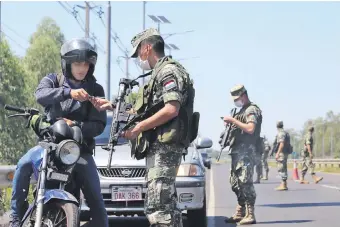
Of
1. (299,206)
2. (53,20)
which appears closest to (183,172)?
(299,206)

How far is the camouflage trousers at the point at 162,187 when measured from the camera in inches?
198

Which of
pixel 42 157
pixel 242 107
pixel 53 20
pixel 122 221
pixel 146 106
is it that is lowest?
pixel 122 221

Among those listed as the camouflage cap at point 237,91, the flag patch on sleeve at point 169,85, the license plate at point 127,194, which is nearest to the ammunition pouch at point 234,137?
the camouflage cap at point 237,91

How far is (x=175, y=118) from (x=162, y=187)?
20.2 inches

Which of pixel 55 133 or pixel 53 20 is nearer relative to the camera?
pixel 55 133

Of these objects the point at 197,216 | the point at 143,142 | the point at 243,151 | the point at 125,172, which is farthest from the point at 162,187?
the point at 243,151

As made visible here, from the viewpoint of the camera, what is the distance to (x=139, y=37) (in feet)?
17.0

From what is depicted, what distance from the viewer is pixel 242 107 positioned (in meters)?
9.84

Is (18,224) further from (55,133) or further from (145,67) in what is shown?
(145,67)

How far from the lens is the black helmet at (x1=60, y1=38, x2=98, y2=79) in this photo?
17.7 feet

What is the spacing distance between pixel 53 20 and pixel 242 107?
190 feet

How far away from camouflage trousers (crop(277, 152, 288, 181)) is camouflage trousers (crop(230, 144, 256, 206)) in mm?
7785

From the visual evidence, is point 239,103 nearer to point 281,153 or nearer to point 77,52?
point 77,52

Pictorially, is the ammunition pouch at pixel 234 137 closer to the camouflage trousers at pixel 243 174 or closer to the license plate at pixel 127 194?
the camouflage trousers at pixel 243 174
